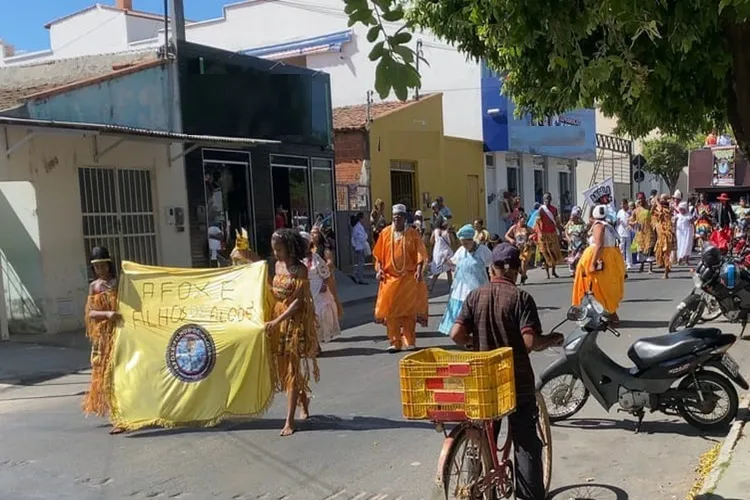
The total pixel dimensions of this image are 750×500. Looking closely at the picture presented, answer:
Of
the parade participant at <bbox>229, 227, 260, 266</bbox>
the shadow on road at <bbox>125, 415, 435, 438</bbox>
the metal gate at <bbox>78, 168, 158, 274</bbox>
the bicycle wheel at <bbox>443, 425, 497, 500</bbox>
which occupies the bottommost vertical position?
the shadow on road at <bbox>125, 415, 435, 438</bbox>

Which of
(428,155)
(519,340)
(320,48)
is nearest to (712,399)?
Result: (519,340)

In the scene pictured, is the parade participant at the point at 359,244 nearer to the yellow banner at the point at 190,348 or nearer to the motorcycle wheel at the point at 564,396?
the yellow banner at the point at 190,348

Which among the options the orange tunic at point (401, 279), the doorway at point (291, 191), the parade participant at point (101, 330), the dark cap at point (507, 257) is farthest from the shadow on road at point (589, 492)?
the doorway at point (291, 191)

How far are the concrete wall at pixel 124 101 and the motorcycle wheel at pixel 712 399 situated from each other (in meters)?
11.3

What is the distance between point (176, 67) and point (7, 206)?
4316mm

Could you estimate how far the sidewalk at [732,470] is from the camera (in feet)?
15.3

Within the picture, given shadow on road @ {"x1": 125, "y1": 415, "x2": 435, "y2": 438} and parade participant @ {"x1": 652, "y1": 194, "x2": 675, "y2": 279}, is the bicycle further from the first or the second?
parade participant @ {"x1": 652, "y1": 194, "x2": 675, "y2": 279}

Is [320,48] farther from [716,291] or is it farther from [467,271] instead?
[716,291]

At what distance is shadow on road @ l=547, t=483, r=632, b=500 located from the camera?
4.90 metres

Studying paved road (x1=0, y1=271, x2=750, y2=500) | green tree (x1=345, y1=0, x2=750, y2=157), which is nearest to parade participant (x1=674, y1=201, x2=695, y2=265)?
green tree (x1=345, y1=0, x2=750, y2=157)

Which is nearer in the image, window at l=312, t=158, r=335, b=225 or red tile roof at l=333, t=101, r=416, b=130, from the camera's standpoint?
window at l=312, t=158, r=335, b=225

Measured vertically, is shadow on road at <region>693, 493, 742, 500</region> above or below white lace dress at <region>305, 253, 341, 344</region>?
below

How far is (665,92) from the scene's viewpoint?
5719 mm

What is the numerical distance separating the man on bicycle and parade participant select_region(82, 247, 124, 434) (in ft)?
11.6
